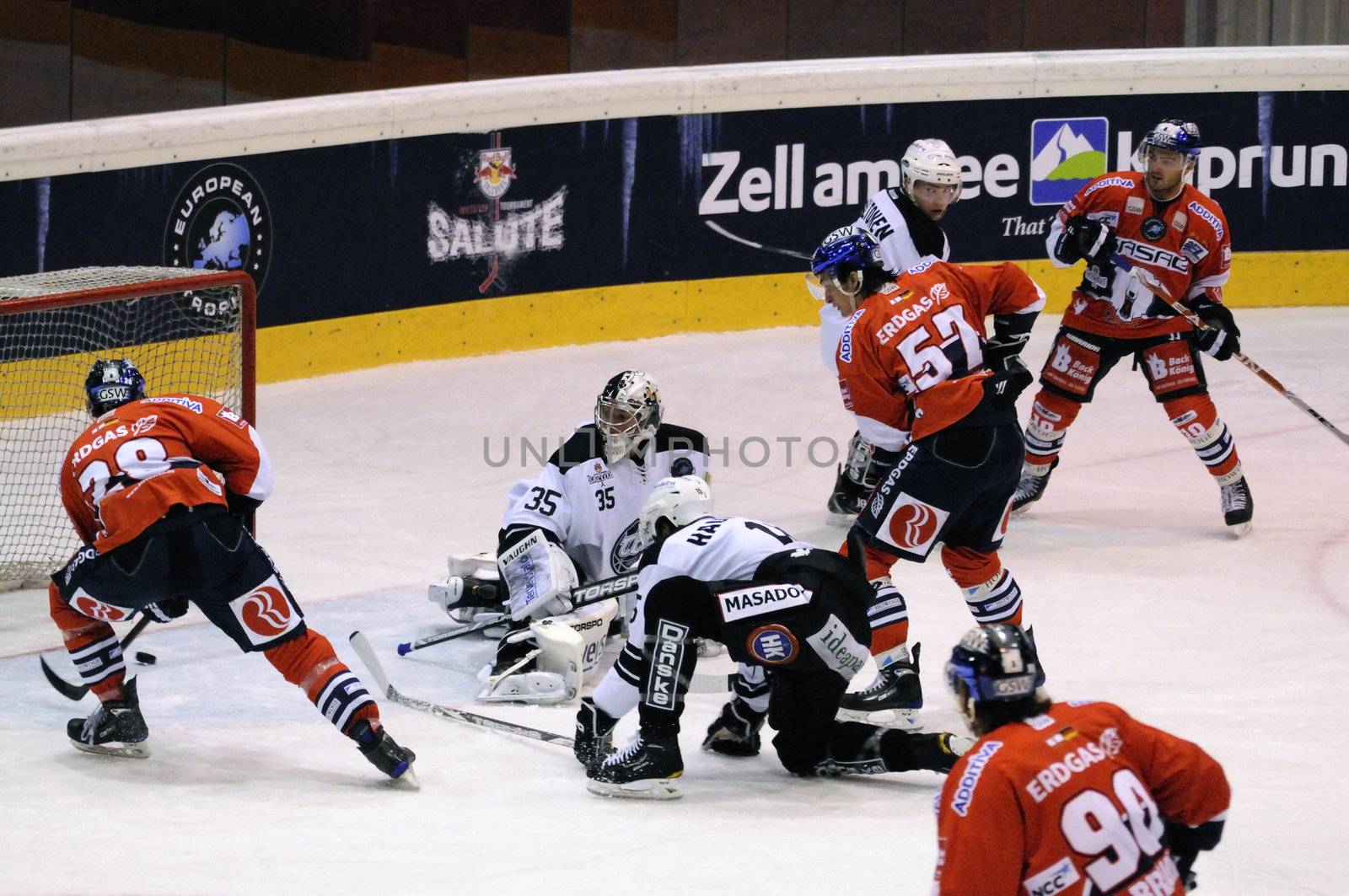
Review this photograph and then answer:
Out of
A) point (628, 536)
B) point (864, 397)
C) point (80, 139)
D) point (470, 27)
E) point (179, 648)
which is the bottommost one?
point (179, 648)

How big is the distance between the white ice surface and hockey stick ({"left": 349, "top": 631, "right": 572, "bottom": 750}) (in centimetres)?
3

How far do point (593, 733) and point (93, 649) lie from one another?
1.27 metres

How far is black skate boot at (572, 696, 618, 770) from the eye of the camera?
15.1ft

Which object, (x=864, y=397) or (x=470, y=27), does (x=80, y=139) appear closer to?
(x=470, y=27)

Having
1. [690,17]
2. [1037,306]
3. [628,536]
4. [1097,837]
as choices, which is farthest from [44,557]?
[690,17]

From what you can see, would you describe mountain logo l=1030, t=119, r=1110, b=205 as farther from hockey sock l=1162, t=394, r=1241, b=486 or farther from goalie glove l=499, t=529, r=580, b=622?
goalie glove l=499, t=529, r=580, b=622

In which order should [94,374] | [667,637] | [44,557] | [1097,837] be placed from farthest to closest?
[44,557] < [94,374] < [667,637] < [1097,837]

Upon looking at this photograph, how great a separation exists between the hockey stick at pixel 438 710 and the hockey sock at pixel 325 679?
1.72 ft

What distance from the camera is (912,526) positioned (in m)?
5.00

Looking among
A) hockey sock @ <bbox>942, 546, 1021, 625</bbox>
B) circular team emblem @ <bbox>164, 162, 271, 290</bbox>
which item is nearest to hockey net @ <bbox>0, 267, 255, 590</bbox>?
circular team emblem @ <bbox>164, 162, 271, 290</bbox>

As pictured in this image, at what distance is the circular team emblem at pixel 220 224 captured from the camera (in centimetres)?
814

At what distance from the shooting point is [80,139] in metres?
7.79

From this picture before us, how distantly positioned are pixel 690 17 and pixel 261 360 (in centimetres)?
370

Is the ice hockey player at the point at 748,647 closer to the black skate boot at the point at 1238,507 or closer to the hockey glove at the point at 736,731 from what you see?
the hockey glove at the point at 736,731
